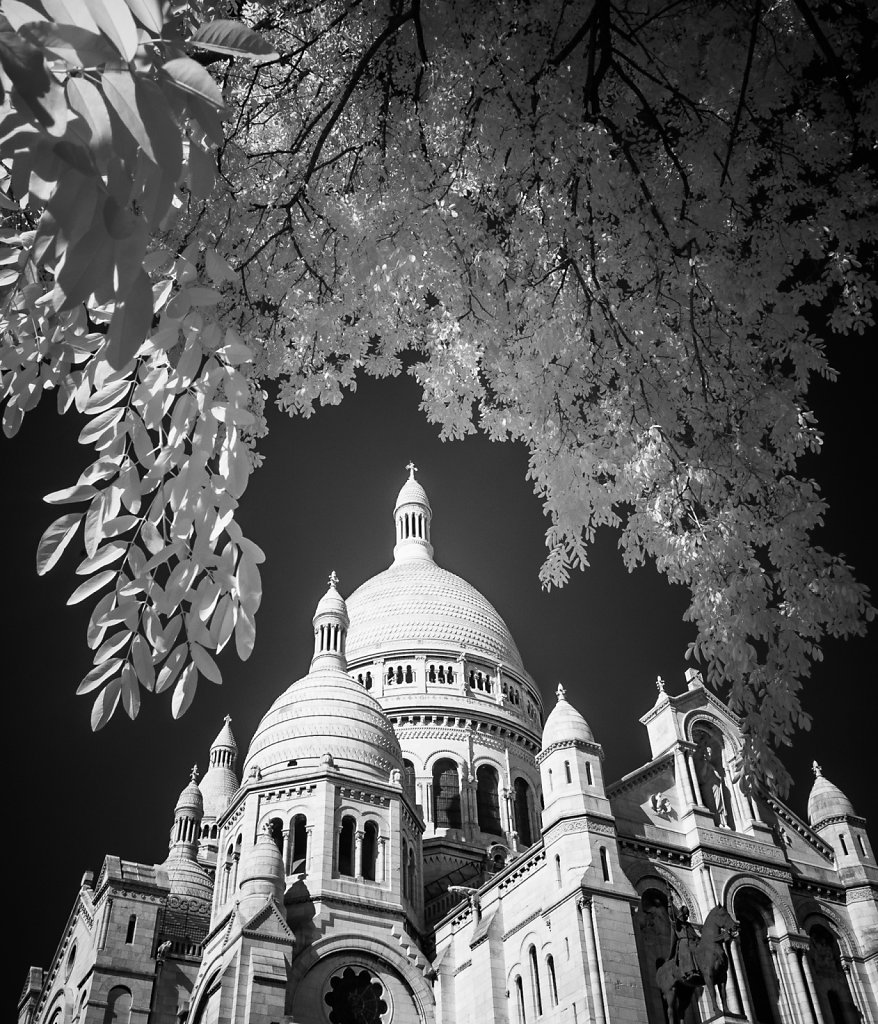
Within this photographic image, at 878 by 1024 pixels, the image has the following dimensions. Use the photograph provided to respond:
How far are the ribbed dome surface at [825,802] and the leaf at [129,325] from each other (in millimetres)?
35358

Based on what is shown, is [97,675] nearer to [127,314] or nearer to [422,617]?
[127,314]

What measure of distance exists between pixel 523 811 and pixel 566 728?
18.0 m

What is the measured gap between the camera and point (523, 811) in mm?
45875

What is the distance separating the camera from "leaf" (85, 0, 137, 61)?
8.88ft

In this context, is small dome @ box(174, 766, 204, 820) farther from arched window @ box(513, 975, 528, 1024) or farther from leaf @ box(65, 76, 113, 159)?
leaf @ box(65, 76, 113, 159)

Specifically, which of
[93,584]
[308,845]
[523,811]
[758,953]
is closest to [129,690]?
[93,584]

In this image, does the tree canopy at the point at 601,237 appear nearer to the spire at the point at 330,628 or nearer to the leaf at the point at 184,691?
the leaf at the point at 184,691

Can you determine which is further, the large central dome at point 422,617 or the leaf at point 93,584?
the large central dome at point 422,617

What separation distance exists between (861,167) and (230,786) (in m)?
55.8

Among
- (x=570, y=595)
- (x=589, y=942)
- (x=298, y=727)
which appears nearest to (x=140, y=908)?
(x=298, y=727)

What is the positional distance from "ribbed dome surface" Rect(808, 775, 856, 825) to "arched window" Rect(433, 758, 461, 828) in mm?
16035

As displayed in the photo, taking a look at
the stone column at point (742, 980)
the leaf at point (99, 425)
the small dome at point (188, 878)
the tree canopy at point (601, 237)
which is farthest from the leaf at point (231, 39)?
the small dome at point (188, 878)

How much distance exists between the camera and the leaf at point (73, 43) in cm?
257

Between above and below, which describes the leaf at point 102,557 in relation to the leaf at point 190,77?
below
